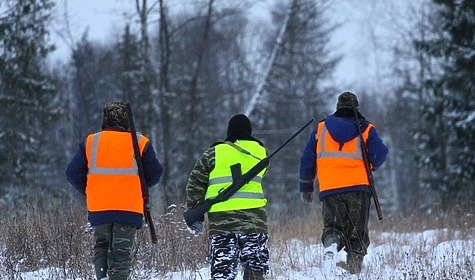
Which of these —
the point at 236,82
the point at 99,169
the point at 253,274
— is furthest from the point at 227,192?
the point at 236,82

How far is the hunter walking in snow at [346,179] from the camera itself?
7.34 m

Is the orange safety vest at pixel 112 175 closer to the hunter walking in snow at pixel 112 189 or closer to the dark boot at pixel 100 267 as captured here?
the hunter walking in snow at pixel 112 189

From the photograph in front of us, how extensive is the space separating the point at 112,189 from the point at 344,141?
100 inches

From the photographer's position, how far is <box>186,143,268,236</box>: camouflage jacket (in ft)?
19.7

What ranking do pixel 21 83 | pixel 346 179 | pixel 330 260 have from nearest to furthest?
pixel 330 260 < pixel 346 179 < pixel 21 83

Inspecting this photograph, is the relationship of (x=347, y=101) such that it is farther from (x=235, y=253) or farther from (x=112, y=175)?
(x=112, y=175)

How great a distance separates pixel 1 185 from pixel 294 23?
32.9ft

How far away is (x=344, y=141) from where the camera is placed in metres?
7.39

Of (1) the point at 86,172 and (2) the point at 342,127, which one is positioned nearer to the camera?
(1) the point at 86,172

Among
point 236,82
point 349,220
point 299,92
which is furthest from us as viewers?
point 236,82

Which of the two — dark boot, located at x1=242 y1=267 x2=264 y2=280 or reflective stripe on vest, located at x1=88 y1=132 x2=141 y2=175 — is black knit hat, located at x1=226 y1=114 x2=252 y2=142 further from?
dark boot, located at x1=242 y1=267 x2=264 y2=280

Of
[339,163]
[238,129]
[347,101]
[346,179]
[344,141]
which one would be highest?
[347,101]

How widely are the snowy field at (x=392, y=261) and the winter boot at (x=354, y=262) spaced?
0.27 feet

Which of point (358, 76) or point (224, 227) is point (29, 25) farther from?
point (358, 76)
